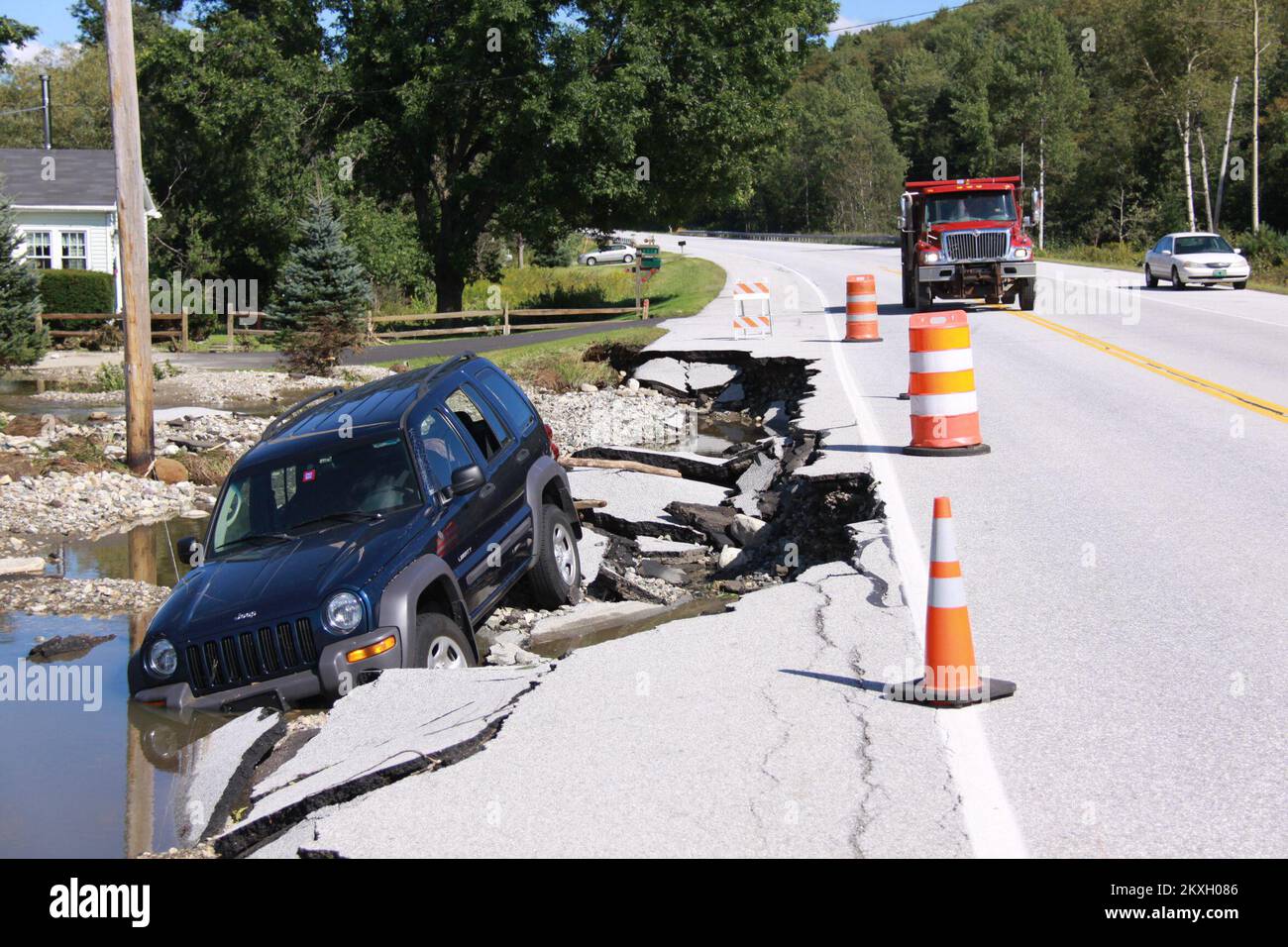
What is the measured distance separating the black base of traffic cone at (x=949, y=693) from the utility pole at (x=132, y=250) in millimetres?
12168

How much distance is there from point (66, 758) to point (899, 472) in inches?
276

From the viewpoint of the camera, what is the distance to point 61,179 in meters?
41.3

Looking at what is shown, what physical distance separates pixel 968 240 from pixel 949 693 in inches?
841

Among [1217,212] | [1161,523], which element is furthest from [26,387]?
[1217,212]

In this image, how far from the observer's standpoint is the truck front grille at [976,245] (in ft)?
84.2

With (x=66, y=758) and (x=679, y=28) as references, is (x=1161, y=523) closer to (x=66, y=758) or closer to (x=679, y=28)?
(x=66, y=758)

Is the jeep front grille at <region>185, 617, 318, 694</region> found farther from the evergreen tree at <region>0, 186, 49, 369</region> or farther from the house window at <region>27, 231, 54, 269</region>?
the house window at <region>27, 231, 54, 269</region>

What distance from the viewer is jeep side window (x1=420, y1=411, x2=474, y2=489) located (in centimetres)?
803

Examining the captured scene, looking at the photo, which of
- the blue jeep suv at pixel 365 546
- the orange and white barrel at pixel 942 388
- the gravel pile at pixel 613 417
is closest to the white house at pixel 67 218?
the gravel pile at pixel 613 417

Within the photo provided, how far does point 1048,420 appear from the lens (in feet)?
45.0

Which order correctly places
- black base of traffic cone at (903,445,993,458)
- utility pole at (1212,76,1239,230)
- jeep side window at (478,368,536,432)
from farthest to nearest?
utility pole at (1212,76,1239,230)
black base of traffic cone at (903,445,993,458)
jeep side window at (478,368,536,432)

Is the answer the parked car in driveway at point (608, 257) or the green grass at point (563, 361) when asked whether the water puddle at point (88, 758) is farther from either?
the parked car in driveway at point (608, 257)

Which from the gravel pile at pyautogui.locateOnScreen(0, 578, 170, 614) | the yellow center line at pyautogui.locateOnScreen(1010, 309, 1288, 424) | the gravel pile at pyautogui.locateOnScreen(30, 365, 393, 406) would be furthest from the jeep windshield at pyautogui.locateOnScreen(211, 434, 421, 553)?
the gravel pile at pyautogui.locateOnScreen(30, 365, 393, 406)

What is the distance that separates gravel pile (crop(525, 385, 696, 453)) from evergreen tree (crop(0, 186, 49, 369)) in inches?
495
